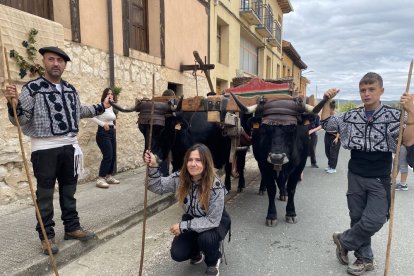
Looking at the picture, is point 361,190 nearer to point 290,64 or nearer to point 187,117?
point 187,117

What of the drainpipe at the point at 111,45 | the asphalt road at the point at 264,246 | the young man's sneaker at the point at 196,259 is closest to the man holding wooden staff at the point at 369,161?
the asphalt road at the point at 264,246

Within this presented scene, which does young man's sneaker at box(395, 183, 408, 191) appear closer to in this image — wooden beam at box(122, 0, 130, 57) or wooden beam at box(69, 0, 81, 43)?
wooden beam at box(122, 0, 130, 57)

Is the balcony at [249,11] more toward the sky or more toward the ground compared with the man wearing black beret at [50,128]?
more toward the sky

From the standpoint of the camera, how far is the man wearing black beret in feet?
10.3

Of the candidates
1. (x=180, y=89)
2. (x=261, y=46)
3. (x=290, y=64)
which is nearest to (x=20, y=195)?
(x=180, y=89)

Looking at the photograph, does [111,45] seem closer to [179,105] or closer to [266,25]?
[179,105]

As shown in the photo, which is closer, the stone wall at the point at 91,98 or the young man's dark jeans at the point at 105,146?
the stone wall at the point at 91,98

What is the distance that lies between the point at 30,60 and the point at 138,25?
144 inches

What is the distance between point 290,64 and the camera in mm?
30969

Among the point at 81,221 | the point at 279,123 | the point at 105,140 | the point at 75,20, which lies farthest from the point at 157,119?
the point at 75,20

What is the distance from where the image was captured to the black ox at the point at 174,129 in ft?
13.6

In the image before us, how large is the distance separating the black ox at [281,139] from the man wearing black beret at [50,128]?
6.49 feet

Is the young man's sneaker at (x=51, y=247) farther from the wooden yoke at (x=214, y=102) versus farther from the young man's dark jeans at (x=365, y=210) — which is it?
the young man's dark jeans at (x=365, y=210)

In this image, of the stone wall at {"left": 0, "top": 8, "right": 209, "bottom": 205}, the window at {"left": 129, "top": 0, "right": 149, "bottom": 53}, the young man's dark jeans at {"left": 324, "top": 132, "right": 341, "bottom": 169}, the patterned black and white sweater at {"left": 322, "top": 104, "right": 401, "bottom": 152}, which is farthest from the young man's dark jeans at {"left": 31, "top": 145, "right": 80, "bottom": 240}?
the young man's dark jeans at {"left": 324, "top": 132, "right": 341, "bottom": 169}
